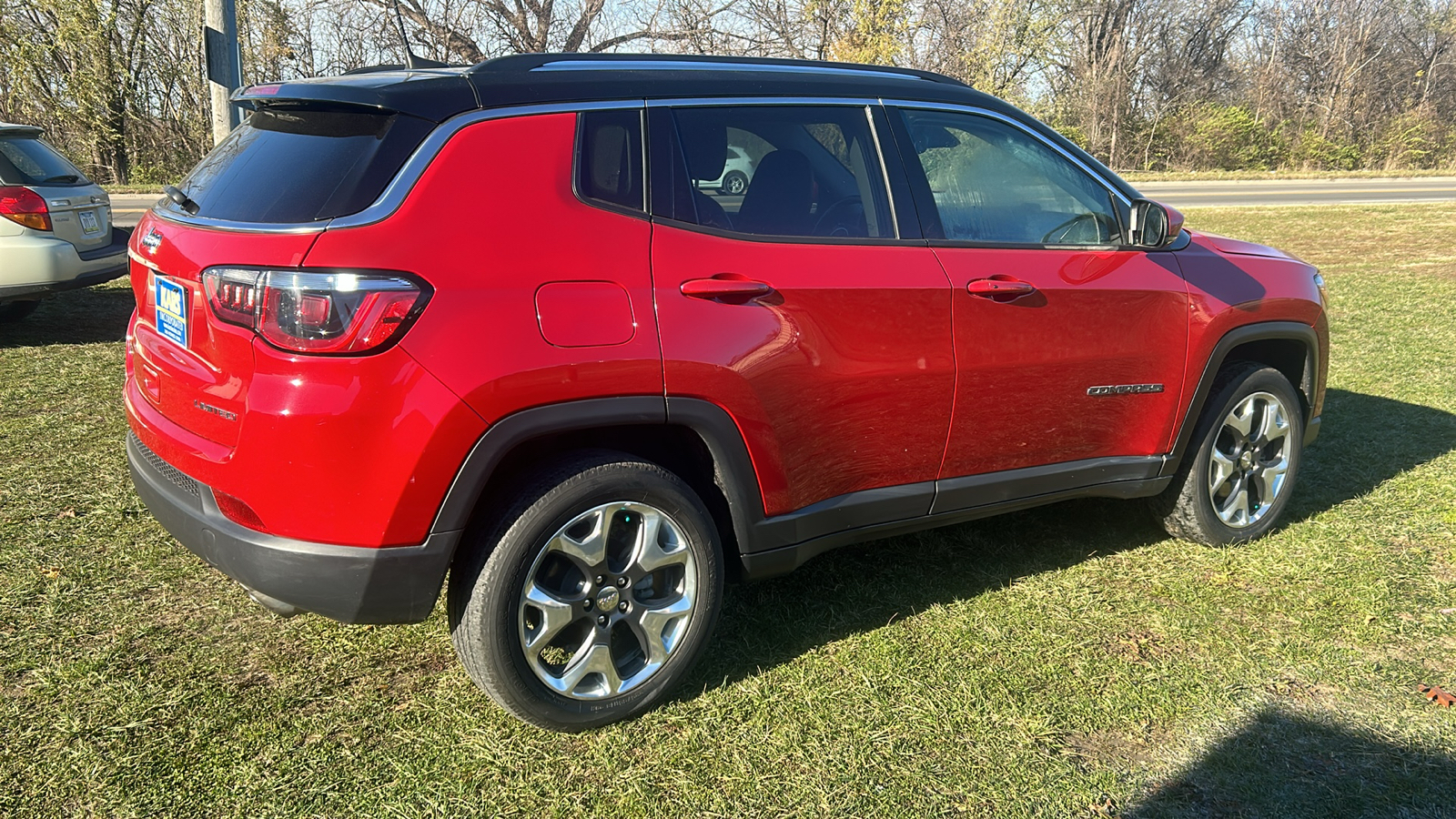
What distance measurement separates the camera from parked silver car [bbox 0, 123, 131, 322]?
684 cm

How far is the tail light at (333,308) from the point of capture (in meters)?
2.38

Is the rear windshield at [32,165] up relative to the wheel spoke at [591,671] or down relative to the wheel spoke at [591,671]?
up

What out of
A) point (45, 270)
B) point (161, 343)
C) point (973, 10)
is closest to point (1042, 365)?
point (161, 343)

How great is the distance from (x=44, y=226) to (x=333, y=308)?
19.6 feet

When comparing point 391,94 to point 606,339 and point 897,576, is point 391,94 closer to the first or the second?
point 606,339

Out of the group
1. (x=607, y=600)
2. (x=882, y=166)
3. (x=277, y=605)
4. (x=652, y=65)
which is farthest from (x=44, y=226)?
(x=882, y=166)

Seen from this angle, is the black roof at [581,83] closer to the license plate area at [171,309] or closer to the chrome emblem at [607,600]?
the license plate area at [171,309]

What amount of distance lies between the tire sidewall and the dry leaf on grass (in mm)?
1058

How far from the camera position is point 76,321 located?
26.7 ft

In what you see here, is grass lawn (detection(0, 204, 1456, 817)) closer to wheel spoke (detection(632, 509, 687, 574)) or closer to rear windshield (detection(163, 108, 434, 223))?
wheel spoke (detection(632, 509, 687, 574))

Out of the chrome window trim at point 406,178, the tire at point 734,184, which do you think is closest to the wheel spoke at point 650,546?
the tire at point 734,184

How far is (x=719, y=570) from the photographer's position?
303cm

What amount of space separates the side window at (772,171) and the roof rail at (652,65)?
0.61 feet

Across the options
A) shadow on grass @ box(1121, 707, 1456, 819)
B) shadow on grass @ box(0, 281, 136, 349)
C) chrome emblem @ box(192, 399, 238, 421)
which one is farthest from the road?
shadow on grass @ box(1121, 707, 1456, 819)
